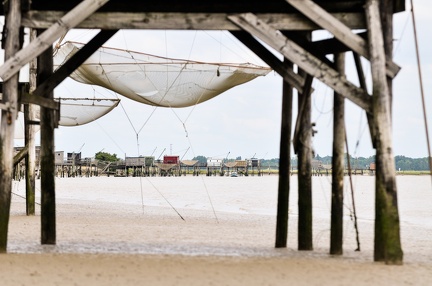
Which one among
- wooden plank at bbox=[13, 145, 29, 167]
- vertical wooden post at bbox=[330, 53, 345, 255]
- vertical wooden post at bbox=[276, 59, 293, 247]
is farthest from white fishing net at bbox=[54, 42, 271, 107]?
vertical wooden post at bbox=[330, 53, 345, 255]

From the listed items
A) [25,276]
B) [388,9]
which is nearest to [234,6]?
[388,9]

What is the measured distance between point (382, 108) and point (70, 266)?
3.71 meters

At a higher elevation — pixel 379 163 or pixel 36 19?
pixel 36 19

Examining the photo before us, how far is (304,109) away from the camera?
9336 millimetres

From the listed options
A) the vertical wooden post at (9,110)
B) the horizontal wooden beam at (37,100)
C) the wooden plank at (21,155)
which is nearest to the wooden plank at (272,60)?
the horizontal wooden beam at (37,100)

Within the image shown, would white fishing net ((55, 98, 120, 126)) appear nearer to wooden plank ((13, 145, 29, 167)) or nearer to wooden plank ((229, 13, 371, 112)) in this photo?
wooden plank ((13, 145, 29, 167))

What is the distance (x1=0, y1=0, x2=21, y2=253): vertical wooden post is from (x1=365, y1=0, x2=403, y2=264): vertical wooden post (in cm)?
391

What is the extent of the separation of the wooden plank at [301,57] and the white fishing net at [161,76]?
1247 centimetres

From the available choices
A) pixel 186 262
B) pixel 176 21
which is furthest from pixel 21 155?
pixel 176 21

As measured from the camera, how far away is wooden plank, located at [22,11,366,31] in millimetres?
7840

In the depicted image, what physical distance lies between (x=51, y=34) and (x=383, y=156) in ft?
12.5

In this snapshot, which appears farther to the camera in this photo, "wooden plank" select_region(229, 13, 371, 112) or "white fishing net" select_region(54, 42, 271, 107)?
"white fishing net" select_region(54, 42, 271, 107)

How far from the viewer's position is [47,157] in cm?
955

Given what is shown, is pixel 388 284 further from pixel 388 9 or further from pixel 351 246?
pixel 351 246
